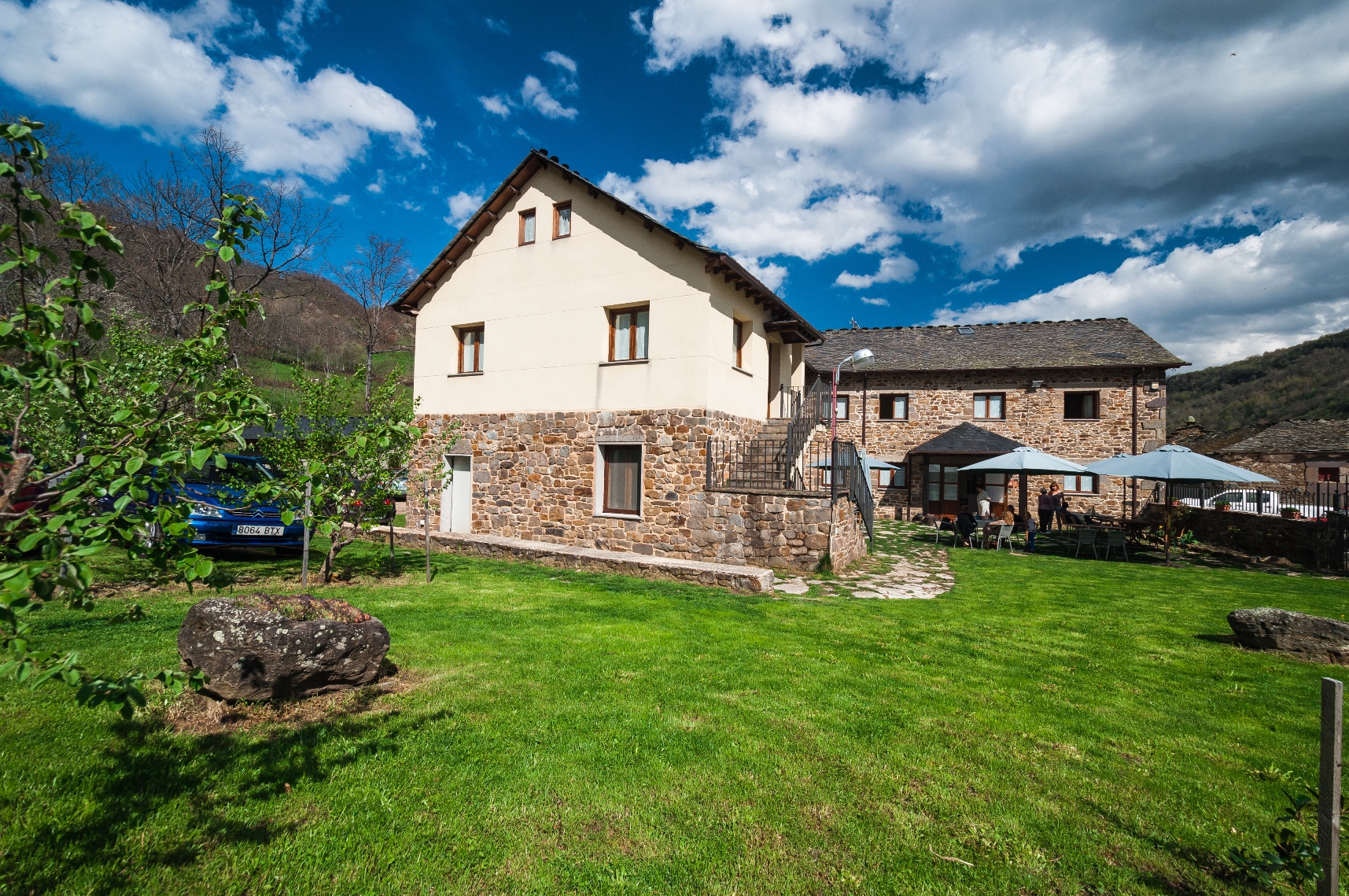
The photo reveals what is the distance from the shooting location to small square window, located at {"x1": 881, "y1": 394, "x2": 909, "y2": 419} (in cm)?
2412

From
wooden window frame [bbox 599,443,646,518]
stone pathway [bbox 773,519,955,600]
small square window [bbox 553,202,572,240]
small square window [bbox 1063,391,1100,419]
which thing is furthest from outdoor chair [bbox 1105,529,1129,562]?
small square window [bbox 553,202,572,240]

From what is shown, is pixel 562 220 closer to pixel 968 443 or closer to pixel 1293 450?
pixel 968 443

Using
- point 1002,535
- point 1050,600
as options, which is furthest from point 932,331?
point 1050,600

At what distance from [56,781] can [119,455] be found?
2346 mm

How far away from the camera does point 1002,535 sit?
1484 cm

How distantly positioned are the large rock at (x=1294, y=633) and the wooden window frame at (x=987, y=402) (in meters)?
17.9

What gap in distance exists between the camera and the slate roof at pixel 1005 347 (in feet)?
71.2

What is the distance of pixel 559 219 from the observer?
13.2m

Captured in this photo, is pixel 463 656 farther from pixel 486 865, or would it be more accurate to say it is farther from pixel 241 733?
pixel 486 865

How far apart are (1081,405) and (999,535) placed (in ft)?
35.9

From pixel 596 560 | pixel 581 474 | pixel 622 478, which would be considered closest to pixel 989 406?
pixel 622 478

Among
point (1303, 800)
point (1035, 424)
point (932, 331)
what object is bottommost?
point (1303, 800)

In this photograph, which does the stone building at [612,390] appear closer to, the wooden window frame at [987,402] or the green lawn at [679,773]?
the green lawn at [679,773]

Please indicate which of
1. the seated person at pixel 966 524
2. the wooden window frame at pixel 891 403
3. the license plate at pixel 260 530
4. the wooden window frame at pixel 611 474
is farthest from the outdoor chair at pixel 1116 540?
the license plate at pixel 260 530
